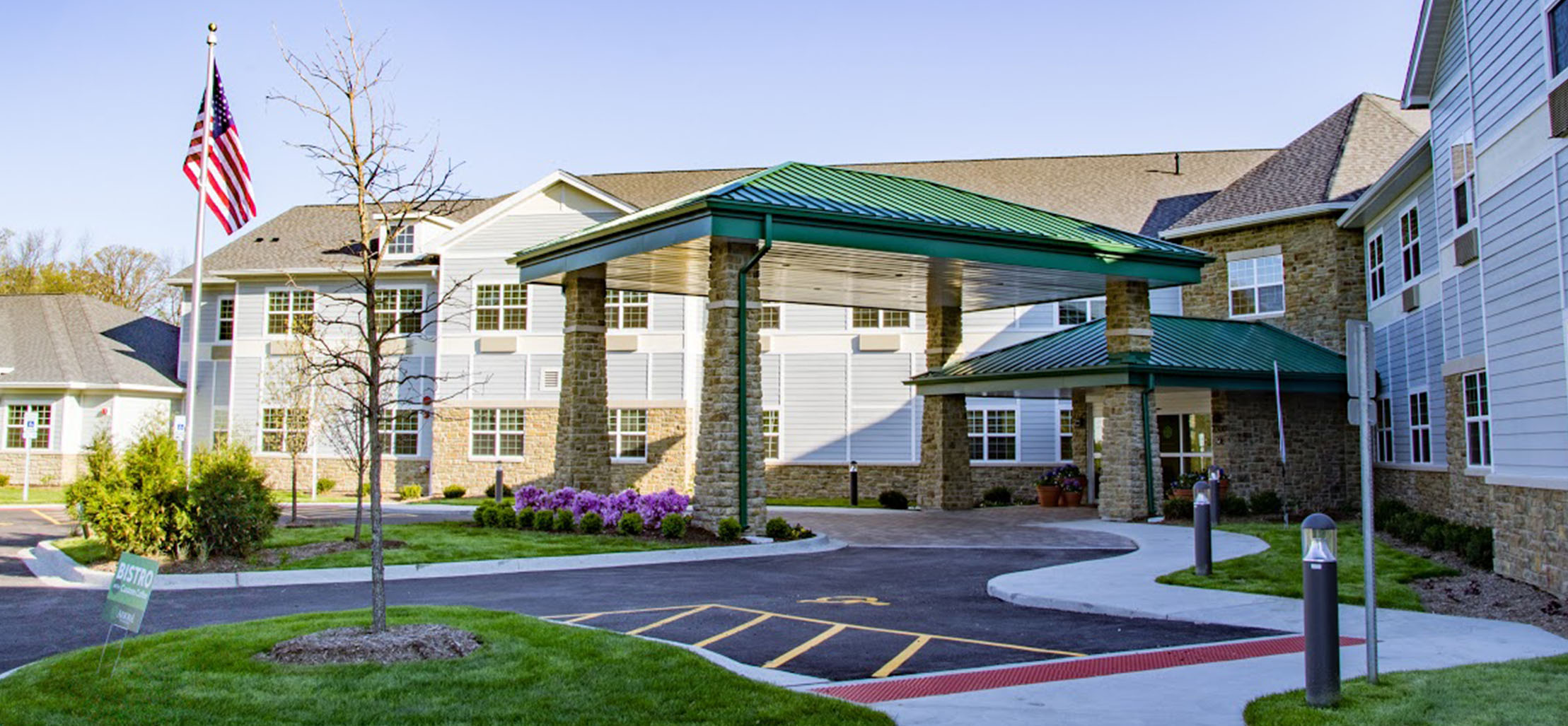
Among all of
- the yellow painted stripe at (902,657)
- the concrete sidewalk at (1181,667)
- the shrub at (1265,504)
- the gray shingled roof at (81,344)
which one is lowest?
the yellow painted stripe at (902,657)

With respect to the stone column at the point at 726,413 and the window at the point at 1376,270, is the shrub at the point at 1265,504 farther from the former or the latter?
the stone column at the point at 726,413

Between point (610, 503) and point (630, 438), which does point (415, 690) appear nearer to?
point (610, 503)

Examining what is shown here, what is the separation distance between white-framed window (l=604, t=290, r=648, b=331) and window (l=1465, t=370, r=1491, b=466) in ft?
73.5

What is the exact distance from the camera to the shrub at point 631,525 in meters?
19.5

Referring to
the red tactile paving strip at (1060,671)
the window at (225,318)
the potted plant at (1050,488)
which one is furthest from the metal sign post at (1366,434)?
the window at (225,318)

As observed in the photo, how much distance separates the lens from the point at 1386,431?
80.3 ft

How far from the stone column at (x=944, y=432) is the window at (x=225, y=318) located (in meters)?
25.0

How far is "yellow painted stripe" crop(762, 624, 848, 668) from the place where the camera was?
888 centimetres

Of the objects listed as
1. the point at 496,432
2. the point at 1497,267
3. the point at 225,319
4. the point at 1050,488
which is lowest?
the point at 1050,488

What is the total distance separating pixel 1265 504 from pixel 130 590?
2228 centimetres

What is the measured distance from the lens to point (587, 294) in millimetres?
23172

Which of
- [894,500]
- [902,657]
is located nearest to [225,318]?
[894,500]

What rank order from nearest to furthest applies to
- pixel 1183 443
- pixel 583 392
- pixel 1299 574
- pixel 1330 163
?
pixel 1299 574 < pixel 583 392 < pixel 1330 163 < pixel 1183 443

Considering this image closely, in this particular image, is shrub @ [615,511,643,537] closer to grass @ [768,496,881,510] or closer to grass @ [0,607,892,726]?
grass @ [0,607,892,726]
